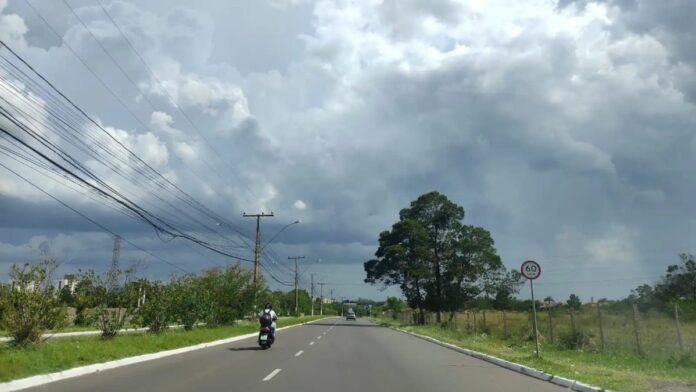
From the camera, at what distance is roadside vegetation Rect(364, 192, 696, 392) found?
17172 mm

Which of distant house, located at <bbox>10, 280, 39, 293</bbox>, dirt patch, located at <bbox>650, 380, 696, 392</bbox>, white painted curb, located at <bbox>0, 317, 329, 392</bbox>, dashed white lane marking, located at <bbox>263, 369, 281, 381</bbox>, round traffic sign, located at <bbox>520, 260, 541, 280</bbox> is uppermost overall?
round traffic sign, located at <bbox>520, 260, 541, 280</bbox>

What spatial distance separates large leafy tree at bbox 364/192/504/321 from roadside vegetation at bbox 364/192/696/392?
104mm

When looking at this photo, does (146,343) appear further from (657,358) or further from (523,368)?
(657,358)

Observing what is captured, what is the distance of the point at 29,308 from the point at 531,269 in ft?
51.0

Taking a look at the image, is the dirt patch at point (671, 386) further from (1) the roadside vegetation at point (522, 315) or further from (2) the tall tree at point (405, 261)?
(2) the tall tree at point (405, 261)

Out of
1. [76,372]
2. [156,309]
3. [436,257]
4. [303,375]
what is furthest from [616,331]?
[436,257]

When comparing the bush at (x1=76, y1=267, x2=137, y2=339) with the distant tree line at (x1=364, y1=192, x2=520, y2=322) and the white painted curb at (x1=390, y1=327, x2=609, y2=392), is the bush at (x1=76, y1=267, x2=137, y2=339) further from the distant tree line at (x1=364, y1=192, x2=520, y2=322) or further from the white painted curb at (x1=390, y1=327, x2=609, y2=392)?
the distant tree line at (x1=364, y1=192, x2=520, y2=322)

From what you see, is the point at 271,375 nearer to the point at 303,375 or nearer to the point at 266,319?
the point at 303,375

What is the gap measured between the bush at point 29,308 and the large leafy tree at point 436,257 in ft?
146

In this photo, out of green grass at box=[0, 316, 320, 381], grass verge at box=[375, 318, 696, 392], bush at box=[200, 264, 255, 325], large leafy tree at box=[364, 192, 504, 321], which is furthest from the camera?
large leafy tree at box=[364, 192, 504, 321]

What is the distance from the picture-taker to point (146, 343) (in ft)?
69.3

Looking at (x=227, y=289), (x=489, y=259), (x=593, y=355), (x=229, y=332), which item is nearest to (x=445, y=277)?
(x=489, y=259)

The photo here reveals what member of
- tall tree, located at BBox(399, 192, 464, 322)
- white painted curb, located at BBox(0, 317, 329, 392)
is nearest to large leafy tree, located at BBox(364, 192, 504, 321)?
tall tree, located at BBox(399, 192, 464, 322)

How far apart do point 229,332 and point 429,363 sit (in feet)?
57.2
